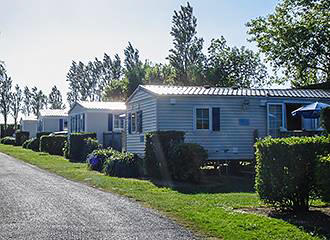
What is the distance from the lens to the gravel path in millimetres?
6847

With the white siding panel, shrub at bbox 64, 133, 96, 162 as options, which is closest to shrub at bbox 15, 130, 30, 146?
shrub at bbox 64, 133, 96, 162

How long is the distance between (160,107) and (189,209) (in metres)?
9.23

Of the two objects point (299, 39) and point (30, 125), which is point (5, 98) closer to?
point (30, 125)

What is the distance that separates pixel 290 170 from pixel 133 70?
5026 centimetres

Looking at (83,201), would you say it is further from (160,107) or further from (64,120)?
(64,120)

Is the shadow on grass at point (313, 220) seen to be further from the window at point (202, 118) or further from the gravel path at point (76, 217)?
the window at point (202, 118)

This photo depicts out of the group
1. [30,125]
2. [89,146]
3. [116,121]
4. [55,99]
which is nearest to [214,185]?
[89,146]

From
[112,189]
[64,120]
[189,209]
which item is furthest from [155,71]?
[189,209]

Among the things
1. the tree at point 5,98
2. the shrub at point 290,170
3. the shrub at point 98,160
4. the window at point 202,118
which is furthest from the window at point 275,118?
the tree at point 5,98

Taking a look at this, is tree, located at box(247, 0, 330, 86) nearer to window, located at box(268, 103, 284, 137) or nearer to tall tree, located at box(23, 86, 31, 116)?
window, located at box(268, 103, 284, 137)

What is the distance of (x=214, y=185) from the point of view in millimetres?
14391

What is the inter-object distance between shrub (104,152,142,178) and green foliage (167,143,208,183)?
2.24 meters

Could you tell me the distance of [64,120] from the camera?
44000mm

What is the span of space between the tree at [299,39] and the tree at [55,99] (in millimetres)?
61032
